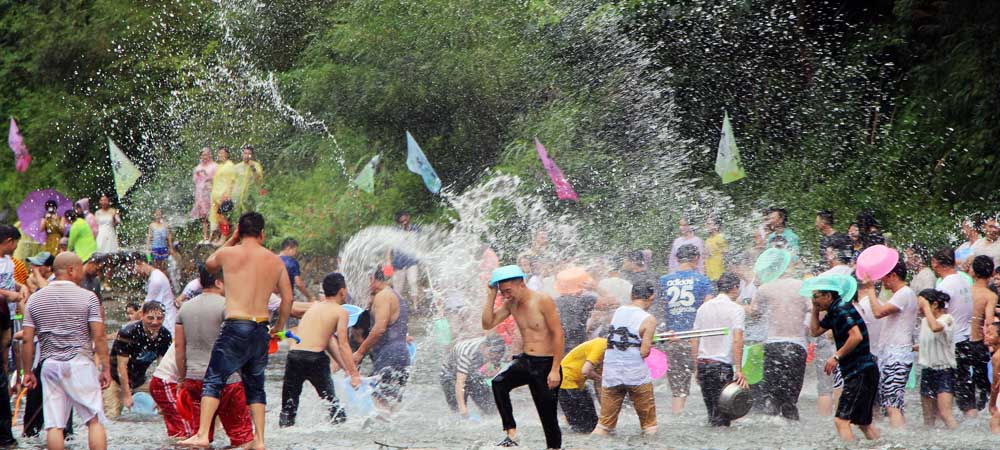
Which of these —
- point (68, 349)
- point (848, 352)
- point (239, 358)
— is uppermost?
point (68, 349)

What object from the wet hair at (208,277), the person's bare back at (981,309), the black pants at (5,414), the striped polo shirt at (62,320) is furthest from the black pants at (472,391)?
the person's bare back at (981,309)

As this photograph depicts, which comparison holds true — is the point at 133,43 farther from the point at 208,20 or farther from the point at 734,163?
the point at 734,163

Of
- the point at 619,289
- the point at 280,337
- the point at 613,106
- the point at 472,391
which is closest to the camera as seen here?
the point at 280,337

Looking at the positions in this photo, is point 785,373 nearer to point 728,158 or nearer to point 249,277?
point 249,277

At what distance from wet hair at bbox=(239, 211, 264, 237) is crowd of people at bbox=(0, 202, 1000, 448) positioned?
0.01m

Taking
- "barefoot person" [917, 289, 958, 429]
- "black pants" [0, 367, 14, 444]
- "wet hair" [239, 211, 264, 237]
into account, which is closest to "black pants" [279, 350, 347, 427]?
"wet hair" [239, 211, 264, 237]

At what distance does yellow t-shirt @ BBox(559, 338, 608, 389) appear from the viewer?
33.1 feet

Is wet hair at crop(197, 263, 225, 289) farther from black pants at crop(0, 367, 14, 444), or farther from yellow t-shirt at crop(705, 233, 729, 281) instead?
yellow t-shirt at crop(705, 233, 729, 281)

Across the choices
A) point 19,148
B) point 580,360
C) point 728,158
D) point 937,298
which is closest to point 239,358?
point 580,360

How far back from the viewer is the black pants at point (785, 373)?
10547 mm

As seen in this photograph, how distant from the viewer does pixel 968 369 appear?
10367 millimetres

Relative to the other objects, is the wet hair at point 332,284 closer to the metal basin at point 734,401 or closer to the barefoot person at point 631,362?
the barefoot person at point 631,362

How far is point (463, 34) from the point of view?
68.1 feet

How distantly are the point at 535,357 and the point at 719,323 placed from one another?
2446 millimetres
